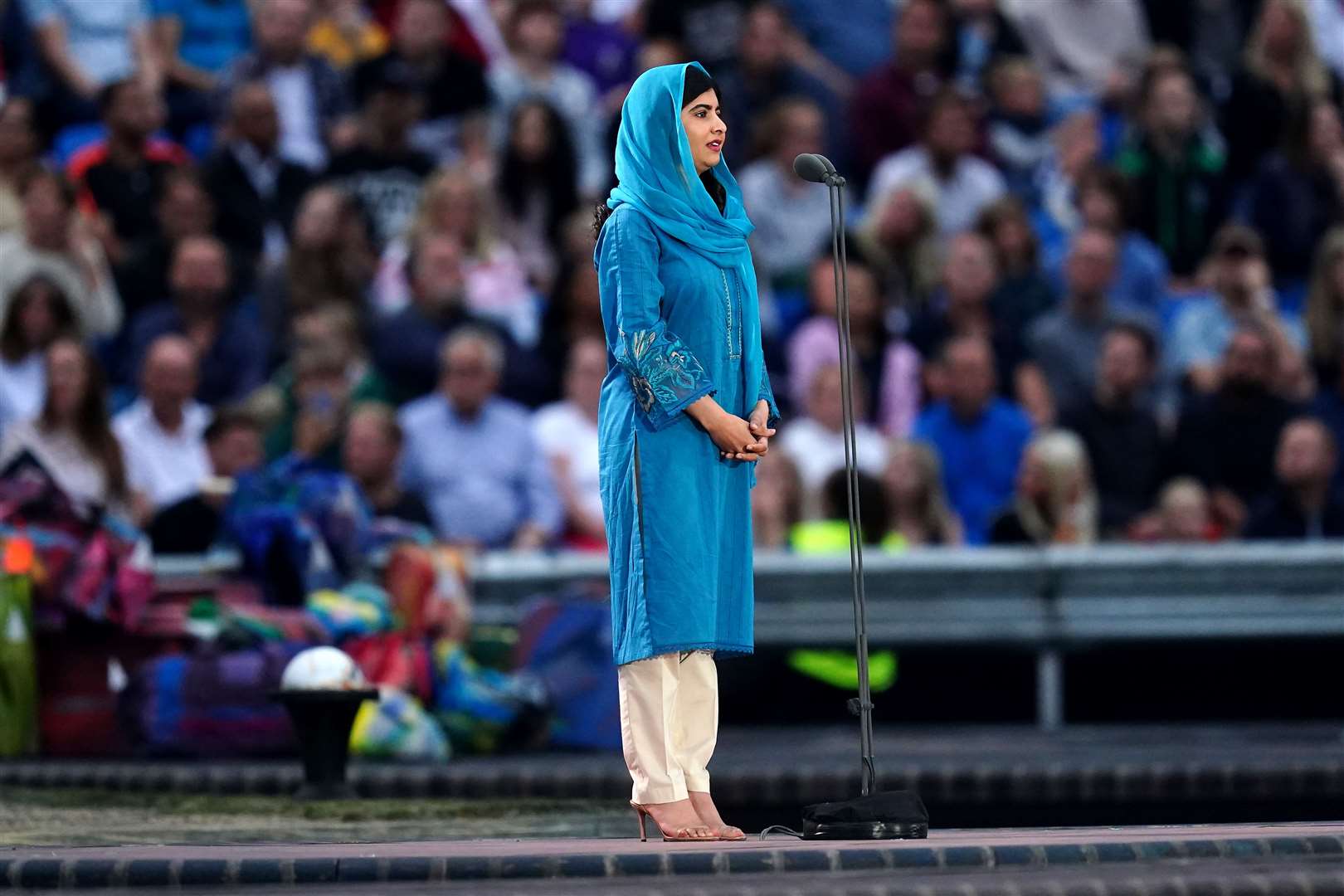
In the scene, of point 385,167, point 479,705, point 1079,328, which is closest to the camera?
point 479,705

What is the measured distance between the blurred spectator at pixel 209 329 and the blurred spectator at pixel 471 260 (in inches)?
27.9

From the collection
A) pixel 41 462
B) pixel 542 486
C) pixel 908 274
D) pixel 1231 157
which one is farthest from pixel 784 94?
pixel 41 462

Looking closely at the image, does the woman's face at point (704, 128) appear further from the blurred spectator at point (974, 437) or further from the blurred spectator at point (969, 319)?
the blurred spectator at point (969, 319)

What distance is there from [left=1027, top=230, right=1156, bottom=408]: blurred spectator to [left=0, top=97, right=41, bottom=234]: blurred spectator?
535 cm

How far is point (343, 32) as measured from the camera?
49.0ft

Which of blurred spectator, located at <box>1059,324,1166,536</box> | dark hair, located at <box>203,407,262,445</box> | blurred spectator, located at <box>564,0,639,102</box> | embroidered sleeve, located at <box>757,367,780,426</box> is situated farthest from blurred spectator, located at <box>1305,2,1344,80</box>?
embroidered sleeve, located at <box>757,367,780,426</box>

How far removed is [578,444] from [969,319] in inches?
86.9

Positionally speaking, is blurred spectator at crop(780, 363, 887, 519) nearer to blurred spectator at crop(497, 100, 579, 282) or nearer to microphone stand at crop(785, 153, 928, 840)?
blurred spectator at crop(497, 100, 579, 282)

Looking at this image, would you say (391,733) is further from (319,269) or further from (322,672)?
(319,269)

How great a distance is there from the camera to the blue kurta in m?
5.82

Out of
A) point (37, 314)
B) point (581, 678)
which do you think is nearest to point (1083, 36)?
point (37, 314)

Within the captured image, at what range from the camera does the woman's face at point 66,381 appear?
35.7 ft

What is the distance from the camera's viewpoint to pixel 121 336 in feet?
43.1

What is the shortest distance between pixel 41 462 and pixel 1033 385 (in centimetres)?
500
